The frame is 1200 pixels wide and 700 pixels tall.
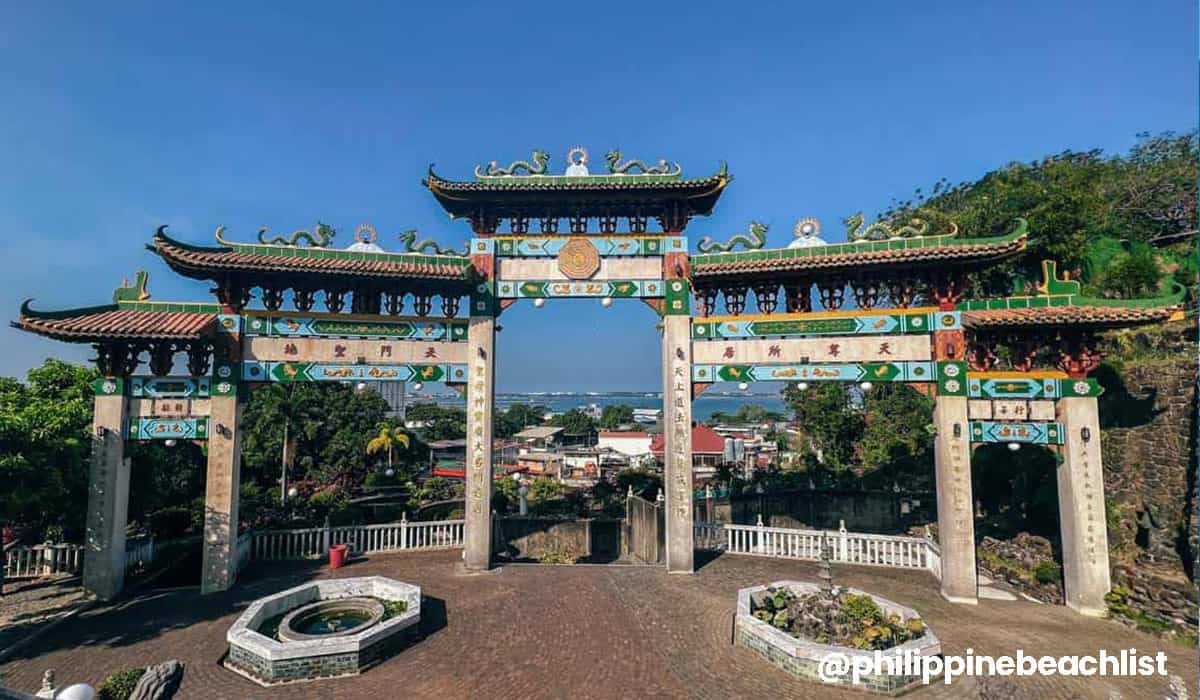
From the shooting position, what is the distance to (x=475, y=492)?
14844mm

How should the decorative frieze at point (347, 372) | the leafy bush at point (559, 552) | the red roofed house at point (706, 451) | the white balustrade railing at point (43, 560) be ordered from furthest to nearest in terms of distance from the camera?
the red roofed house at point (706, 451)
the leafy bush at point (559, 552)
the white balustrade railing at point (43, 560)
the decorative frieze at point (347, 372)

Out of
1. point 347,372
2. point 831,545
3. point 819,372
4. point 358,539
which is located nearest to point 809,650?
point 819,372

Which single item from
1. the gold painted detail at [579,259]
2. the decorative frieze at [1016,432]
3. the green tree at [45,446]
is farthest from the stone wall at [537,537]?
the decorative frieze at [1016,432]

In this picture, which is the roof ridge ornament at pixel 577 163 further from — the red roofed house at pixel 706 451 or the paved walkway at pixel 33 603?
the red roofed house at pixel 706 451

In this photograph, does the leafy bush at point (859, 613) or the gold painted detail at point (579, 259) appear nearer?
the leafy bush at point (859, 613)

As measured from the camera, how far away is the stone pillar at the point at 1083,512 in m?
12.3

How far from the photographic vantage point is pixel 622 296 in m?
15.6

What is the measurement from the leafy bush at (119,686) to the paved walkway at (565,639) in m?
0.70

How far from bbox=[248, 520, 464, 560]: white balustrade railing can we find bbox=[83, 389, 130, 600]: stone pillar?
323cm

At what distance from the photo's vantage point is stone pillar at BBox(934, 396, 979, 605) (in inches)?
513

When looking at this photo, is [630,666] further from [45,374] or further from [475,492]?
[45,374]

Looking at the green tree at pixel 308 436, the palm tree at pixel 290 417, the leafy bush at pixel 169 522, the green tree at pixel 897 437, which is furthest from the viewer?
the green tree at pixel 308 436

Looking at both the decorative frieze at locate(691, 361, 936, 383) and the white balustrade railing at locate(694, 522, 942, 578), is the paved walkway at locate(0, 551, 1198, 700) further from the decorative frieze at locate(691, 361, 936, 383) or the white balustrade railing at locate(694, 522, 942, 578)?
the decorative frieze at locate(691, 361, 936, 383)

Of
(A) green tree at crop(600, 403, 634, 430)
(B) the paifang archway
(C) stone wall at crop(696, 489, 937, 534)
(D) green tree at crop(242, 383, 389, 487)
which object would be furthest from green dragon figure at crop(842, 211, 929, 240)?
(A) green tree at crop(600, 403, 634, 430)
